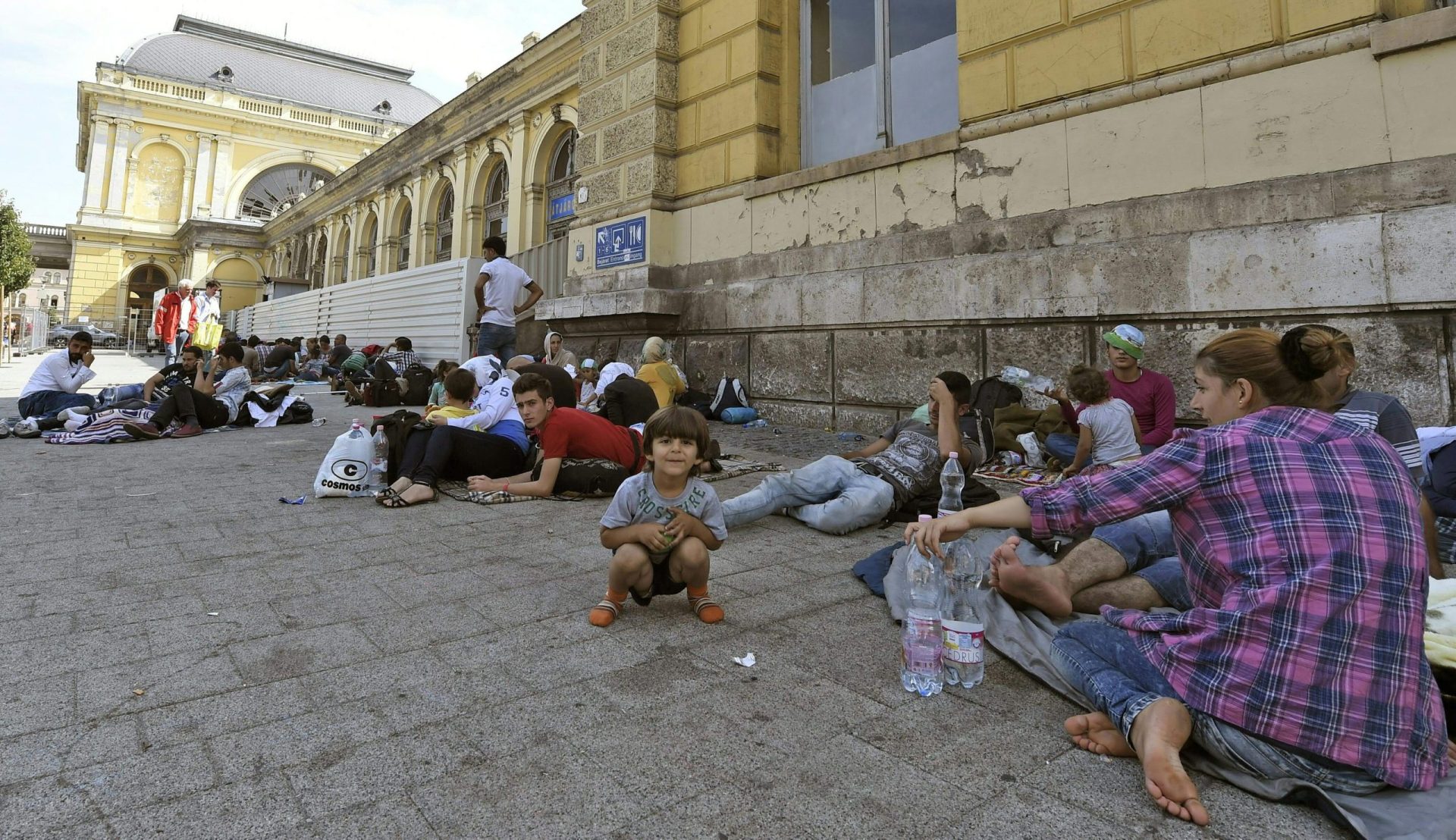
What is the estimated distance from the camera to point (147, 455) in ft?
20.6

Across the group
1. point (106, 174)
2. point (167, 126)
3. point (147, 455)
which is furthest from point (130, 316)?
point (147, 455)

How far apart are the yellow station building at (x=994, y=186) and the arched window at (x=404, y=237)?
12.4m

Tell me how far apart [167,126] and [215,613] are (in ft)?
160

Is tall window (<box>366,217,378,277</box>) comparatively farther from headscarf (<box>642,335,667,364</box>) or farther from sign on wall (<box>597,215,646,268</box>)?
headscarf (<box>642,335,667,364</box>)

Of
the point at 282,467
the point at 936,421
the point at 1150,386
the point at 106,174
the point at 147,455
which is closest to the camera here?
the point at 936,421

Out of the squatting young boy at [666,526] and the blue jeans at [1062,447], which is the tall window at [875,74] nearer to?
the blue jeans at [1062,447]

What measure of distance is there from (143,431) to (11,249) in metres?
37.3

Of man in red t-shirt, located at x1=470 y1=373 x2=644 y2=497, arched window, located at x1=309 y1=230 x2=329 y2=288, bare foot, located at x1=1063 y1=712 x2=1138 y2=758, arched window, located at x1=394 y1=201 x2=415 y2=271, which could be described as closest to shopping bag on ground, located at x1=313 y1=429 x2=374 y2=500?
man in red t-shirt, located at x1=470 y1=373 x2=644 y2=497

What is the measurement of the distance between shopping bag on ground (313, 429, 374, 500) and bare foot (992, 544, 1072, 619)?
160 inches

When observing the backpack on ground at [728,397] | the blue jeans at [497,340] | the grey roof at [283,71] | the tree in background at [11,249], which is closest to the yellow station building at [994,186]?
the backpack on ground at [728,397]

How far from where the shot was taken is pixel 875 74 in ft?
25.1

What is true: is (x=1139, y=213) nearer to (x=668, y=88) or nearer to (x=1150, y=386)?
(x=1150, y=386)

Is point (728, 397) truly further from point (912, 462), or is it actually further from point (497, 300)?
point (912, 462)

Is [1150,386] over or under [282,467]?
over
